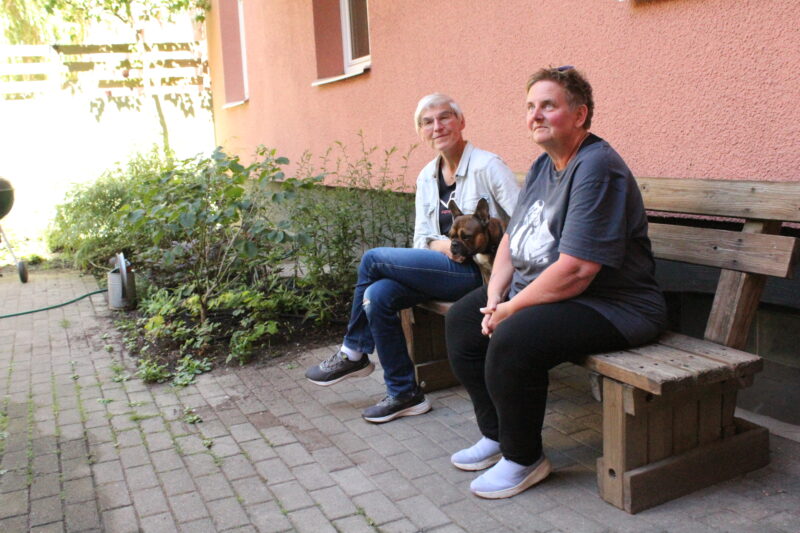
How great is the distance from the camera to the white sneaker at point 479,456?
300cm

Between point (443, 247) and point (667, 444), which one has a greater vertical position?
point (443, 247)

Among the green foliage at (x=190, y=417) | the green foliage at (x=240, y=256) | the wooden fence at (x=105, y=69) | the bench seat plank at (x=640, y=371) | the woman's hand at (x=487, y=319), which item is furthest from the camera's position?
the wooden fence at (x=105, y=69)

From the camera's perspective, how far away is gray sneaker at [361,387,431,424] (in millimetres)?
3586

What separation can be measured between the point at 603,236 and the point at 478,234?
85 cm

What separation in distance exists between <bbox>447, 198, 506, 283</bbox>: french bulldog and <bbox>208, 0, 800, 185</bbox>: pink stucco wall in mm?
940

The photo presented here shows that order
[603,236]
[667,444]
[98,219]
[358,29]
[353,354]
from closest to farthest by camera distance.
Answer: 1. [603,236]
2. [667,444]
3. [353,354]
4. [358,29]
5. [98,219]

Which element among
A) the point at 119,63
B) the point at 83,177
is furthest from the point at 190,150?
the point at 83,177

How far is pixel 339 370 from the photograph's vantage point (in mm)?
3885

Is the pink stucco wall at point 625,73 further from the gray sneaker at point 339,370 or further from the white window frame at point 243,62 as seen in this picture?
the white window frame at point 243,62

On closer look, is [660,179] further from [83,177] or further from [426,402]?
[83,177]

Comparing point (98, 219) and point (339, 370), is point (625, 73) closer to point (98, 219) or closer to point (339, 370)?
point (339, 370)

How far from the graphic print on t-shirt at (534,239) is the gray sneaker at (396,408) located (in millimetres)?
1075

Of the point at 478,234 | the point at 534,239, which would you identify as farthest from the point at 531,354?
the point at 478,234

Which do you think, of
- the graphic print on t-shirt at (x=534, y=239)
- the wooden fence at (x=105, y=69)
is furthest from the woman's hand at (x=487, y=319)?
the wooden fence at (x=105, y=69)
